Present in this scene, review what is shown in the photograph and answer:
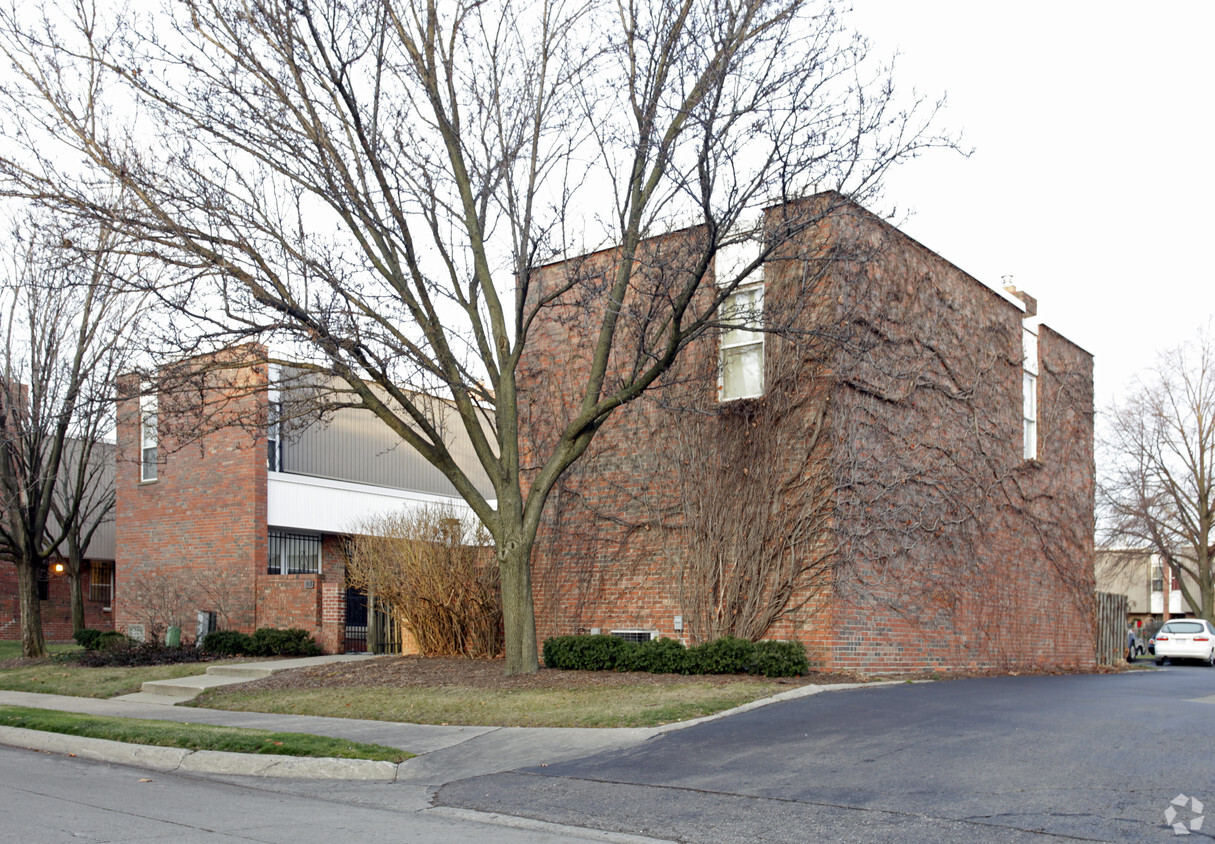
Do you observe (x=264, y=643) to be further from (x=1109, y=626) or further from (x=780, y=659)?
(x=1109, y=626)

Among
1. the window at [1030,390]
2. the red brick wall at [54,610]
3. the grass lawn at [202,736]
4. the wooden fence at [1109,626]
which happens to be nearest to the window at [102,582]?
the red brick wall at [54,610]

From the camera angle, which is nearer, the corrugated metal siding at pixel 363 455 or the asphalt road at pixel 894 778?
the asphalt road at pixel 894 778

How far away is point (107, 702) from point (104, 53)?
9070 millimetres

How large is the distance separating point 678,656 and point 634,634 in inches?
94.1

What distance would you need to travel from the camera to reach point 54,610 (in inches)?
1318

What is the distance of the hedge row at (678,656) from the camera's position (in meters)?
14.2

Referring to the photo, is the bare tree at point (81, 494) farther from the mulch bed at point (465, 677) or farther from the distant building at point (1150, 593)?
the distant building at point (1150, 593)

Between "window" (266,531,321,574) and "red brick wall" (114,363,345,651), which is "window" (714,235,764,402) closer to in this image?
"red brick wall" (114,363,345,651)

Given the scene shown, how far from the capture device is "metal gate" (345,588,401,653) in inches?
856

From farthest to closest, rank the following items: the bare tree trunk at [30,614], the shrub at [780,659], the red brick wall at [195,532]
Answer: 1. the red brick wall at [195,532]
2. the bare tree trunk at [30,614]
3. the shrub at [780,659]

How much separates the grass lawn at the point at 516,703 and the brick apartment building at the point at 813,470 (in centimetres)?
287

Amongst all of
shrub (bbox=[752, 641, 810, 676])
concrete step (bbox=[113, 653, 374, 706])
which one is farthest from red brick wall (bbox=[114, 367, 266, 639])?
shrub (bbox=[752, 641, 810, 676])

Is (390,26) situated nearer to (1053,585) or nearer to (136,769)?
(136,769)

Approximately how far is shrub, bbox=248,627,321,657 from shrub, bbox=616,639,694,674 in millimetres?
8532
